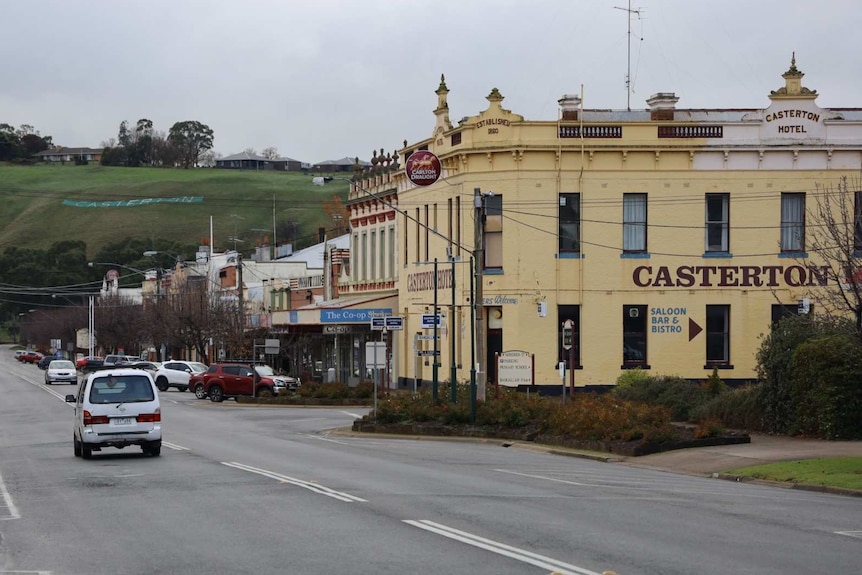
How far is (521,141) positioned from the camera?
152 feet

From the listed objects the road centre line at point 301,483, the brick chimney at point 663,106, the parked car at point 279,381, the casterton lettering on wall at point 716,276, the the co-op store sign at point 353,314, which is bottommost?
the road centre line at point 301,483

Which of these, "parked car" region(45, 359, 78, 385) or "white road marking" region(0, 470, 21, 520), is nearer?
"white road marking" region(0, 470, 21, 520)

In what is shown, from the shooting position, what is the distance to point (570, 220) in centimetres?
4675

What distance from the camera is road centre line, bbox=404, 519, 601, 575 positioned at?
11625 mm

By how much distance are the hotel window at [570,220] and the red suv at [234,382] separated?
1643 centimetres

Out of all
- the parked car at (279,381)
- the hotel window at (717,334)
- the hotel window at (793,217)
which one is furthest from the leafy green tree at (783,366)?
the parked car at (279,381)

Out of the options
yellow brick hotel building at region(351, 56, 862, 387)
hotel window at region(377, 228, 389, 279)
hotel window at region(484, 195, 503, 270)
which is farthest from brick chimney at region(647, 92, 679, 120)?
hotel window at region(377, 228, 389, 279)

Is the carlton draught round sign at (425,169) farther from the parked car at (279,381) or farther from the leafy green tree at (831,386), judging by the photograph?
the leafy green tree at (831,386)

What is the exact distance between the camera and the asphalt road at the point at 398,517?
12.3m

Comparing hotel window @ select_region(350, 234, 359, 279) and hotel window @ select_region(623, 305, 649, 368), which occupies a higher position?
hotel window @ select_region(350, 234, 359, 279)

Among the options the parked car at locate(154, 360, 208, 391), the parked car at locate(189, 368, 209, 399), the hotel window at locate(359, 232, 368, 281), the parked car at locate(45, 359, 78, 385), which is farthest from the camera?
the parked car at locate(45, 359, 78, 385)

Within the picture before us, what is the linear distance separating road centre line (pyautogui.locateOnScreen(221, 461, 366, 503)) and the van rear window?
8.95 feet

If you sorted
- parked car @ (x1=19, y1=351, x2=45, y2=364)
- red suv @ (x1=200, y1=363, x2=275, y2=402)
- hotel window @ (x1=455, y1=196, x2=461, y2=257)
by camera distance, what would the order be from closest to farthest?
1. hotel window @ (x1=455, y1=196, x2=461, y2=257)
2. red suv @ (x1=200, y1=363, x2=275, y2=402)
3. parked car @ (x1=19, y1=351, x2=45, y2=364)

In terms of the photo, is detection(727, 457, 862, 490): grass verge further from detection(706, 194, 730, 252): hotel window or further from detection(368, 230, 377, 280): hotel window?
detection(368, 230, 377, 280): hotel window
